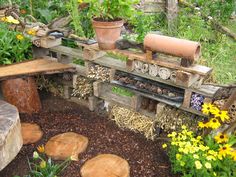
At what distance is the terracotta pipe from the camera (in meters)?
2.74

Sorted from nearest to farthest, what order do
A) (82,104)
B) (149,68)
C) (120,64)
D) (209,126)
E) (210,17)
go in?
(209,126)
(149,68)
(120,64)
(82,104)
(210,17)

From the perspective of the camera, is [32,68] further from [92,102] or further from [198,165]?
[198,165]

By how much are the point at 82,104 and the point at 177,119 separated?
1.38 metres

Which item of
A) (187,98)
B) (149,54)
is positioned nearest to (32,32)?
(149,54)

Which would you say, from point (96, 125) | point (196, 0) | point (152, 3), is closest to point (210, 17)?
point (196, 0)

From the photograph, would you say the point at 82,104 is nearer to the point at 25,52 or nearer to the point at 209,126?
the point at 25,52

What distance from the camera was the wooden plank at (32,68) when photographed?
357cm

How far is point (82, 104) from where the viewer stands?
400cm

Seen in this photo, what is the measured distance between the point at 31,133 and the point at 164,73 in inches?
65.7

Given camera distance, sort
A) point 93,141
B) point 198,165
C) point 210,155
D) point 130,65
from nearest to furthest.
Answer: point 198,165 → point 210,155 → point 130,65 → point 93,141

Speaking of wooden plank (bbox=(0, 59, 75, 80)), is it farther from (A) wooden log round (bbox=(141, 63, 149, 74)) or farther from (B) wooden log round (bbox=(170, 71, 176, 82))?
(B) wooden log round (bbox=(170, 71, 176, 82))

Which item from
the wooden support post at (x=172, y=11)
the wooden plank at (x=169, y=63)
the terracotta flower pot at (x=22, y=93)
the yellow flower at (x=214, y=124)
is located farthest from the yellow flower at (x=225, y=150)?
the wooden support post at (x=172, y=11)

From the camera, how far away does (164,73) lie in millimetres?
3059

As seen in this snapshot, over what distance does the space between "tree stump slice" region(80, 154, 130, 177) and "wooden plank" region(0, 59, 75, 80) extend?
127 centimetres
